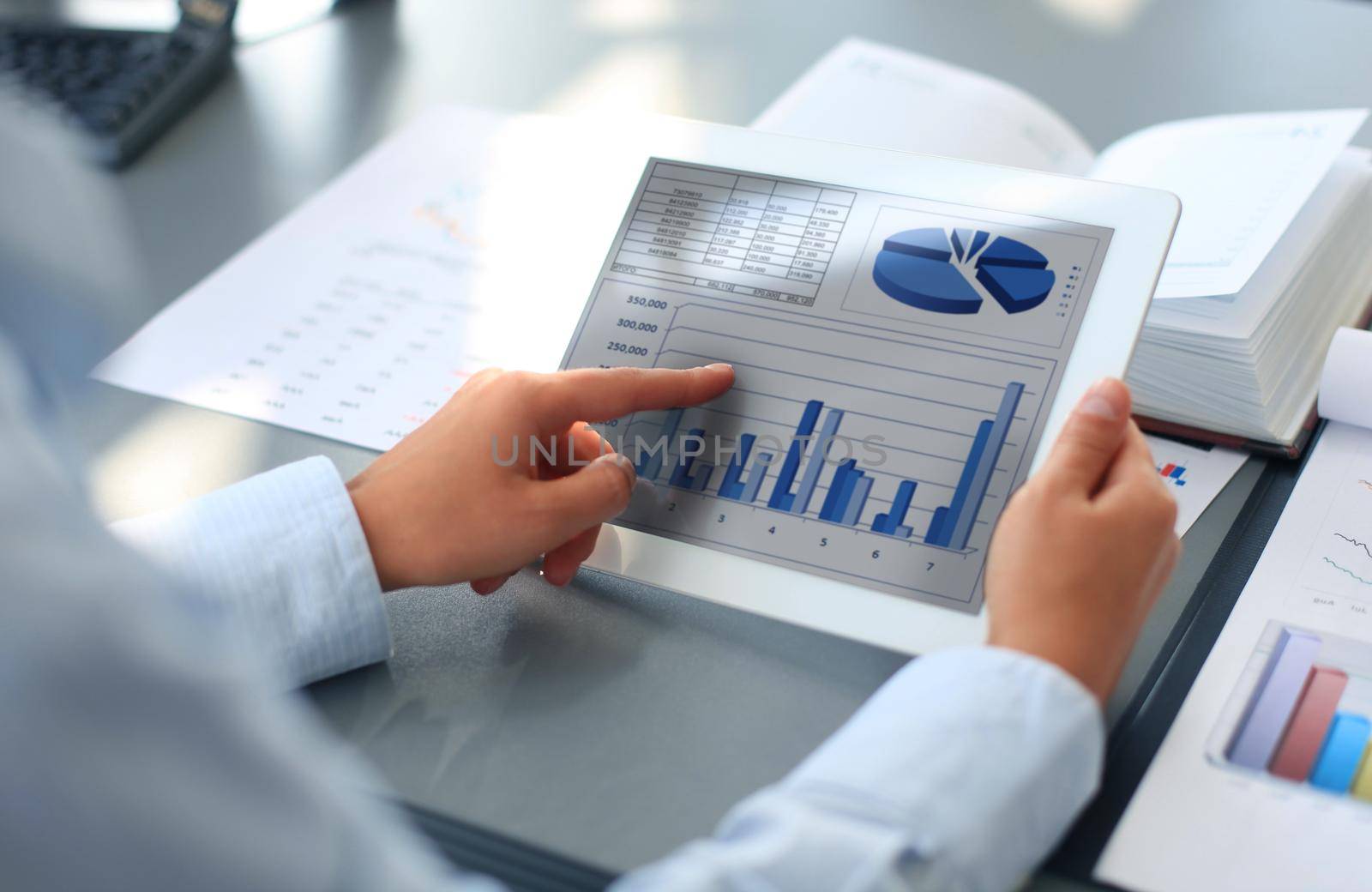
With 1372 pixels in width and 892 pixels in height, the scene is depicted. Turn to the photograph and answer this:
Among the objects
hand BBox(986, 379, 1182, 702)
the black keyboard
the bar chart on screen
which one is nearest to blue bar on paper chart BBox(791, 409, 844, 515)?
the bar chart on screen

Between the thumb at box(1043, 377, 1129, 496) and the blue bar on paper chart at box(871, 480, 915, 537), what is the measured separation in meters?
0.08

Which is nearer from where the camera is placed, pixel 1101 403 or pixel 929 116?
pixel 1101 403

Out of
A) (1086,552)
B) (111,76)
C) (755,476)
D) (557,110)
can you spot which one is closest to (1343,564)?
(1086,552)

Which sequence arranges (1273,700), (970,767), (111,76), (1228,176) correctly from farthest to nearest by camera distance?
(111,76), (1228,176), (1273,700), (970,767)

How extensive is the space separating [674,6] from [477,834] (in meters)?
0.97

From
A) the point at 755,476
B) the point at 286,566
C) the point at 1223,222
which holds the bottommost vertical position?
the point at 286,566

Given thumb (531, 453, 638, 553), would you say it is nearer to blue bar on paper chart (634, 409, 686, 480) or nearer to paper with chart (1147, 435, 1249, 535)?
blue bar on paper chart (634, 409, 686, 480)

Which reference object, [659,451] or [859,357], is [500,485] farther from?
[859,357]

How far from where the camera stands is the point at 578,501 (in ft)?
1.86

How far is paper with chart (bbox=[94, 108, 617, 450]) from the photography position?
749mm

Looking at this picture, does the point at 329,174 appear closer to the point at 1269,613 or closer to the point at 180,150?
the point at 180,150

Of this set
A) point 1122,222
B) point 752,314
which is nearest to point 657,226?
point 752,314

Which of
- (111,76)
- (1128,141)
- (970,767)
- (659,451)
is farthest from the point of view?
(111,76)

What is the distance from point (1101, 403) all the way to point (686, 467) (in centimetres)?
21
